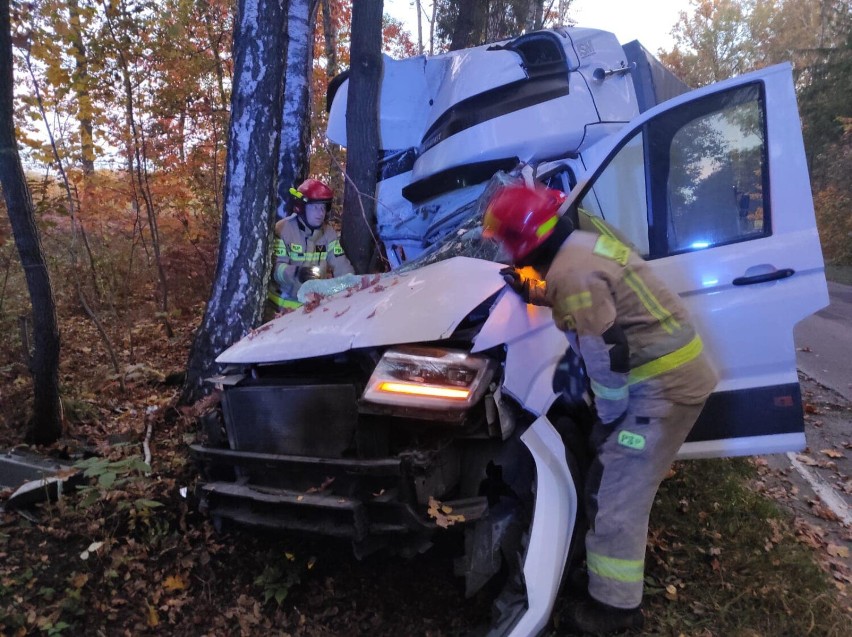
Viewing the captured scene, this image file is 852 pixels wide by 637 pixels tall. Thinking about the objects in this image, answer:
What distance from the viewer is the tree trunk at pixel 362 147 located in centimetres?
500

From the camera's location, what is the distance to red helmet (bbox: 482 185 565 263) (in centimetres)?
227

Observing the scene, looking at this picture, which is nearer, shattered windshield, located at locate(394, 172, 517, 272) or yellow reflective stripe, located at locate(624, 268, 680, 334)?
yellow reflective stripe, located at locate(624, 268, 680, 334)

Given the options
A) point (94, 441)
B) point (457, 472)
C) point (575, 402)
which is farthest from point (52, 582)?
point (575, 402)

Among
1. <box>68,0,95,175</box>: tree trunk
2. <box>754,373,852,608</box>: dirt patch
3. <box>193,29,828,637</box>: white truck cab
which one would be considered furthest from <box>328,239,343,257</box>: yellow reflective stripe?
<box>754,373,852,608</box>: dirt patch

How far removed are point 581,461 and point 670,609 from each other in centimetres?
74

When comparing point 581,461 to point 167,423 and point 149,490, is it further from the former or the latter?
point 167,423

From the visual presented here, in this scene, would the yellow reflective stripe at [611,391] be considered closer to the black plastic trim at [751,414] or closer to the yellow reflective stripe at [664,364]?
the yellow reflective stripe at [664,364]

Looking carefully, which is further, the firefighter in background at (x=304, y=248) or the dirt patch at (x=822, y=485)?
the firefighter in background at (x=304, y=248)

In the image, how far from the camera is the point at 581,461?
2609mm

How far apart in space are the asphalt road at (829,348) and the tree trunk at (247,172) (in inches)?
213

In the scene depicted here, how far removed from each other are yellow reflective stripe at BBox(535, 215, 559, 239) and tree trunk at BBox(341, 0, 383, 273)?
2.86 meters

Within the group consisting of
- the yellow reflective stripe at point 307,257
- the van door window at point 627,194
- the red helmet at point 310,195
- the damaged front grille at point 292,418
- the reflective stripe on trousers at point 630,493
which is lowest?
the reflective stripe on trousers at point 630,493

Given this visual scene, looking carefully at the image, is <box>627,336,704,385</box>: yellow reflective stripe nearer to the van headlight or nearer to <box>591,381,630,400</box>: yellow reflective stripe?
<box>591,381,630,400</box>: yellow reflective stripe

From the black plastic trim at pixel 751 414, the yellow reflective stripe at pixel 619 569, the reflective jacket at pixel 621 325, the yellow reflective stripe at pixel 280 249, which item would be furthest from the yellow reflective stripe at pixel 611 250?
the yellow reflective stripe at pixel 280 249
